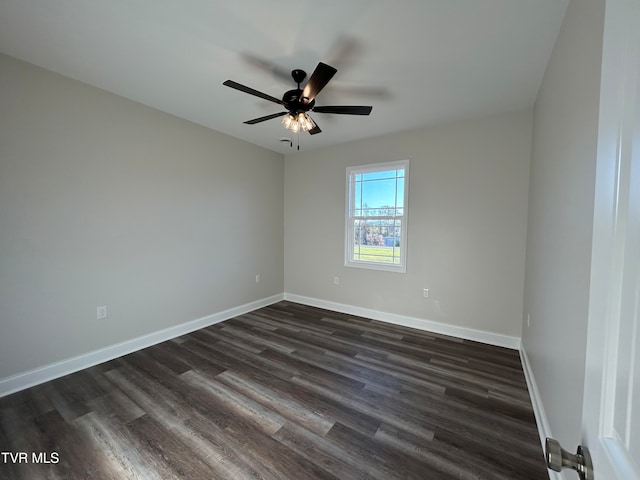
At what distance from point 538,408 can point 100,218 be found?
3988 mm

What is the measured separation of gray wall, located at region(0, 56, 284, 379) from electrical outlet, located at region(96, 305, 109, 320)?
42 mm

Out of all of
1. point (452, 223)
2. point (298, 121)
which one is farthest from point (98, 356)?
point (452, 223)

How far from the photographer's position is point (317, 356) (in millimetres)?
2740

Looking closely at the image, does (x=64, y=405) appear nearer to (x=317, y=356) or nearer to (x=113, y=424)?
(x=113, y=424)

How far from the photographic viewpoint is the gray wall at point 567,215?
3.59 ft

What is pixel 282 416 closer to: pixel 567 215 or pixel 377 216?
pixel 567 215

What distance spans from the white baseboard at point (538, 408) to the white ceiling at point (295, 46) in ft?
7.82

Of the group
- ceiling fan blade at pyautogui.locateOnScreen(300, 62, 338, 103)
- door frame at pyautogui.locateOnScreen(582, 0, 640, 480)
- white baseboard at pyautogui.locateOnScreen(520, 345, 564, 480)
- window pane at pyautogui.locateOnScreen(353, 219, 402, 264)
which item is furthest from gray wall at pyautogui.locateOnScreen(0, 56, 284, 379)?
white baseboard at pyautogui.locateOnScreen(520, 345, 564, 480)

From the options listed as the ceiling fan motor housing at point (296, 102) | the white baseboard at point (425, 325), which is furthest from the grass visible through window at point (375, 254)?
the ceiling fan motor housing at point (296, 102)

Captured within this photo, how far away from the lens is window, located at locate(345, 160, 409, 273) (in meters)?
3.60

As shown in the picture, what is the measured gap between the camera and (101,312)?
8.50 feet

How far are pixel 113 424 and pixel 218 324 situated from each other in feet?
5.94

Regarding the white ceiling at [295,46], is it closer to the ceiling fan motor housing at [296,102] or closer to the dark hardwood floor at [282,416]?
the ceiling fan motor housing at [296,102]

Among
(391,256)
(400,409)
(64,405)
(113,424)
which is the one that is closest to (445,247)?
(391,256)
